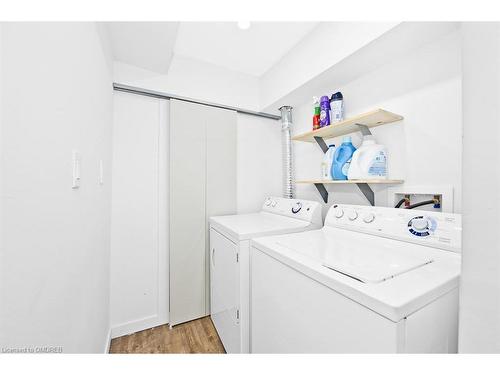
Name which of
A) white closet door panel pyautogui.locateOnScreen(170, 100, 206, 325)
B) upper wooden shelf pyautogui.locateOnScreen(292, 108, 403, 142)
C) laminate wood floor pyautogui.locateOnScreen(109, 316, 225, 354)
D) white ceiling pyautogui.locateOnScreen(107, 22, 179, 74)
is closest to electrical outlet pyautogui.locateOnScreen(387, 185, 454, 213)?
upper wooden shelf pyautogui.locateOnScreen(292, 108, 403, 142)

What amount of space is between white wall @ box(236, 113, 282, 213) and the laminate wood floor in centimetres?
120

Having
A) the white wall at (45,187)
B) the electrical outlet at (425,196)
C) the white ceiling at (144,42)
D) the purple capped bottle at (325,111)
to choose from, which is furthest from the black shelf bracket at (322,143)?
the white wall at (45,187)

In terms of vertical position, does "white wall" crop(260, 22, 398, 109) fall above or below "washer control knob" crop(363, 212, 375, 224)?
above

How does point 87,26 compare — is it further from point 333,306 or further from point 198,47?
point 333,306

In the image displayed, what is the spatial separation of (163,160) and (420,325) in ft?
6.70

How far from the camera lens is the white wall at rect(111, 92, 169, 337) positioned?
1.80 m

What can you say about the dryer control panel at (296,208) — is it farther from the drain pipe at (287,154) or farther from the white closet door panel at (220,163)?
the white closet door panel at (220,163)

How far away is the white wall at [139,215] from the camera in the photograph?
5.92 feet

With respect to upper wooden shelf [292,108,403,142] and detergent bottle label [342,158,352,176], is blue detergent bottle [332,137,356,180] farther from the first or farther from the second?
upper wooden shelf [292,108,403,142]

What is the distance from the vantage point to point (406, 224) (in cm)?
115

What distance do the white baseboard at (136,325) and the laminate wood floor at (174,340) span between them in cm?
3

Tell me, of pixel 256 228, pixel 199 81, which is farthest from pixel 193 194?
pixel 199 81

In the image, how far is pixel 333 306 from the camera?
76 cm

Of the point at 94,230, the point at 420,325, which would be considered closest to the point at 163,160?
the point at 94,230
